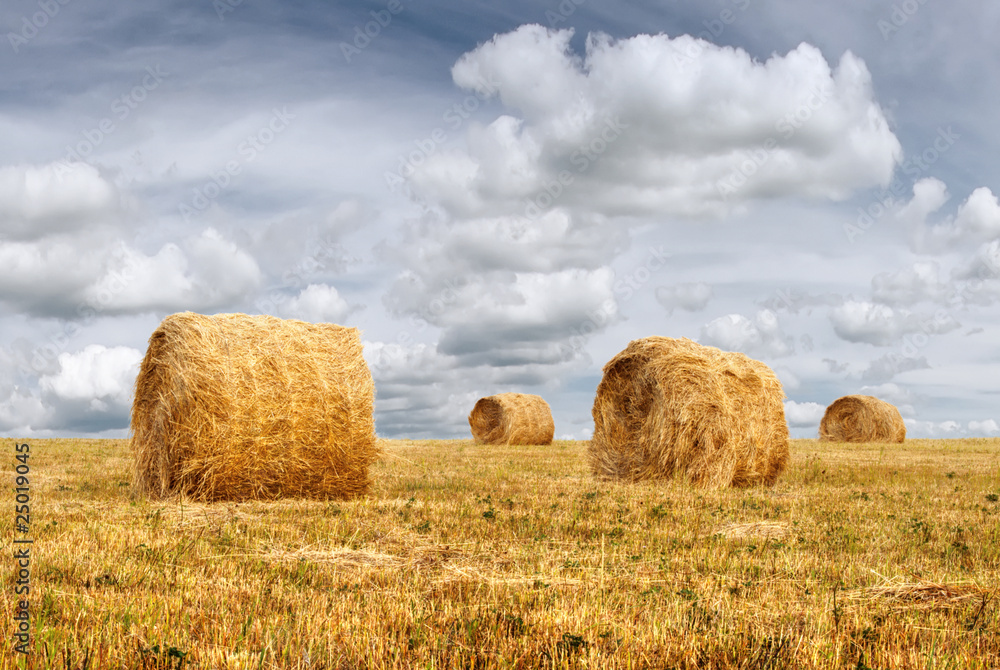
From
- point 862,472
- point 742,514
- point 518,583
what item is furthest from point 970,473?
point 518,583

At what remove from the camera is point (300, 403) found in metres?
11.5

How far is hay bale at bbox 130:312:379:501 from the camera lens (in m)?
11.1

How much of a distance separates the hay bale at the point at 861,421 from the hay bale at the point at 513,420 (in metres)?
15.0

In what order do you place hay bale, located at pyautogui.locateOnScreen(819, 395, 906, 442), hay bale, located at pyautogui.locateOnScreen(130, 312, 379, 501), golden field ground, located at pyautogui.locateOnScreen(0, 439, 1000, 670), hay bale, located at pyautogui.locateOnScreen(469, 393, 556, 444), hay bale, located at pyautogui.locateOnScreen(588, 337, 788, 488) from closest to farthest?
1. golden field ground, located at pyautogui.locateOnScreen(0, 439, 1000, 670)
2. hay bale, located at pyautogui.locateOnScreen(130, 312, 379, 501)
3. hay bale, located at pyautogui.locateOnScreen(588, 337, 788, 488)
4. hay bale, located at pyautogui.locateOnScreen(469, 393, 556, 444)
5. hay bale, located at pyautogui.locateOnScreen(819, 395, 906, 442)

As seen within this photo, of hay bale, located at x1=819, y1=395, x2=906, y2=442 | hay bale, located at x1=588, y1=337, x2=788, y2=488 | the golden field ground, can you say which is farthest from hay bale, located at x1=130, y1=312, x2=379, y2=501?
hay bale, located at x1=819, y1=395, x2=906, y2=442

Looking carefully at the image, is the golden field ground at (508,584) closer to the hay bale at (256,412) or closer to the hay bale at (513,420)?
the hay bale at (256,412)

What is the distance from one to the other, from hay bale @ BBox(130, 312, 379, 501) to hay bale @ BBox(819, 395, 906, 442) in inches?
1197

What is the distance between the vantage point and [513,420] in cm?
3070

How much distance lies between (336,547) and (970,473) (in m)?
15.6

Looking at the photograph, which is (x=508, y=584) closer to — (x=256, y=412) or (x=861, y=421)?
(x=256, y=412)

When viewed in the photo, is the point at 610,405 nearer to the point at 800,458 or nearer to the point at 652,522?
the point at 652,522

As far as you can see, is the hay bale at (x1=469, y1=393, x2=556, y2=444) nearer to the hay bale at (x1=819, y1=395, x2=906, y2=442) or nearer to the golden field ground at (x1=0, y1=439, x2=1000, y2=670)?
the hay bale at (x1=819, y1=395, x2=906, y2=442)

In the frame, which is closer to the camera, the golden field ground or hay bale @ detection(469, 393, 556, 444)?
the golden field ground

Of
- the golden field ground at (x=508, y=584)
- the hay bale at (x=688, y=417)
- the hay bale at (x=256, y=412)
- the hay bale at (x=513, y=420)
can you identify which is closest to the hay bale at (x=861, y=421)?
the hay bale at (x=513, y=420)
